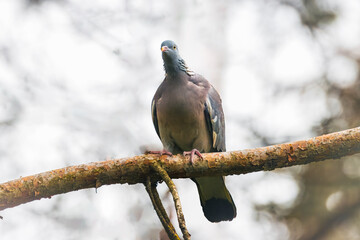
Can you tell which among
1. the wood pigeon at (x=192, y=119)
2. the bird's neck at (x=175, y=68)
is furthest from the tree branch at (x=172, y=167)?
the bird's neck at (x=175, y=68)

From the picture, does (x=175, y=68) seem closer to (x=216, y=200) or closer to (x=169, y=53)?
(x=169, y=53)

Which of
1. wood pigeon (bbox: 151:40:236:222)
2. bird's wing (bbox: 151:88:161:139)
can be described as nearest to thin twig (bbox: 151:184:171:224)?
wood pigeon (bbox: 151:40:236:222)

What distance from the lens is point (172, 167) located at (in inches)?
130

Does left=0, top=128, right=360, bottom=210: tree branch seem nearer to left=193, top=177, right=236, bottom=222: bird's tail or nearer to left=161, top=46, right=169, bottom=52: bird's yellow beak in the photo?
left=193, top=177, right=236, bottom=222: bird's tail

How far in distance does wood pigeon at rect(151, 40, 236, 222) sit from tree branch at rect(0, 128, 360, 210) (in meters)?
1.24

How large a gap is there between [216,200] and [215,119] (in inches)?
35.3

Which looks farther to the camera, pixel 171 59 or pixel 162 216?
pixel 171 59

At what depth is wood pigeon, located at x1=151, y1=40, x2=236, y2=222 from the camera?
15.2ft

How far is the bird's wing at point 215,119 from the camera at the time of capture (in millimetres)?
4785

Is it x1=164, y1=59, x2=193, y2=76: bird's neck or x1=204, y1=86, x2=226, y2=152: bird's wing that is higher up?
x1=164, y1=59, x2=193, y2=76: bird's neck

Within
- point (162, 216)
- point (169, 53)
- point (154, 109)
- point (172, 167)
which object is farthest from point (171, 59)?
point (162, 216)

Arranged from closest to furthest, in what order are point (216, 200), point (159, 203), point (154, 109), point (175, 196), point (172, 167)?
point (175, 196)
point (159, 203)
point (172, 167)
point (216, 200)
point (154, 109)

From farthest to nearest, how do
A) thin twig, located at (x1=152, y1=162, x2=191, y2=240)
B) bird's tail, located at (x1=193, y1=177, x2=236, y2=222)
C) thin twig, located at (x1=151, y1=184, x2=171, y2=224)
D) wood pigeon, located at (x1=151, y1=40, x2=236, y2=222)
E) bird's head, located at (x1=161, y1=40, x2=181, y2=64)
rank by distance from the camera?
1. bird's head, located at (x1=161, y1=40, x2=181, y2=64)
2. bird's tail, located at (x1=193, y1=177, x2=236, y2=222)
3. wood pigeon, located at (x1=151, y1=40, x2=236, y2=222)
4. thin twig, located at (x1=151, y1=184, x2=171, y2=224)
5. thin twig, located at (x1=152, y1=162, x2=191, y2=240)

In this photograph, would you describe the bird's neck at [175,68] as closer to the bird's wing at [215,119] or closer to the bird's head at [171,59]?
the bird's head at [171,59]
